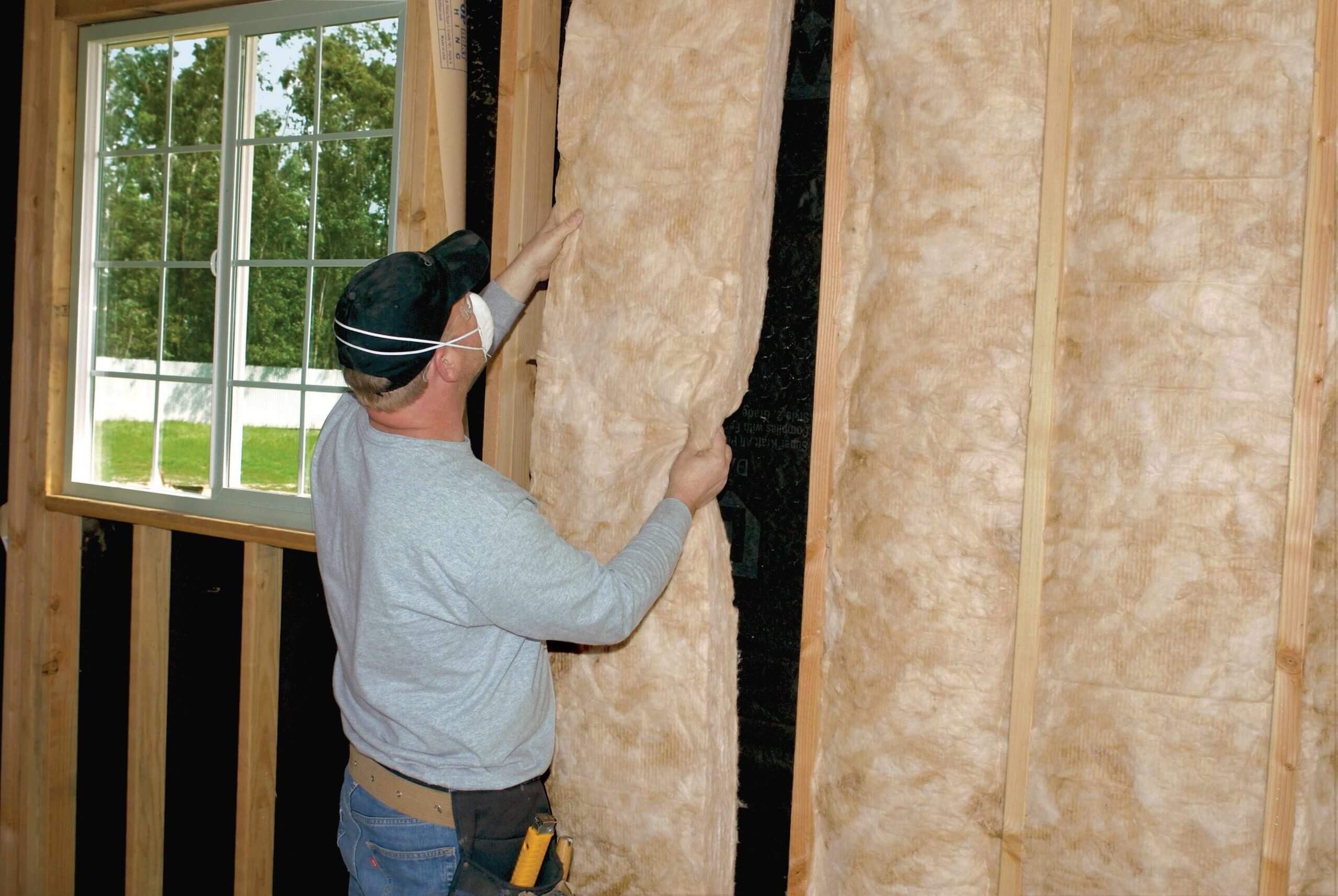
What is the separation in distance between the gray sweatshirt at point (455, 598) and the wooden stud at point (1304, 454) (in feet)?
3.15

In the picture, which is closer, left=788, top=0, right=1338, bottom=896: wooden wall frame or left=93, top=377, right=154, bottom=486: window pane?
left=788, top=0, right=1338, bottom=896: wooden wall frame

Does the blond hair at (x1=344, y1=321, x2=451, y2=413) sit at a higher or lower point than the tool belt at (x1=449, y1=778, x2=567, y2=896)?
higher

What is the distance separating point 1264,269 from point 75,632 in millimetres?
3007

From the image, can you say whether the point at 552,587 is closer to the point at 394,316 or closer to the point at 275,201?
the point at 394,316

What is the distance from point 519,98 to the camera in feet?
6.60

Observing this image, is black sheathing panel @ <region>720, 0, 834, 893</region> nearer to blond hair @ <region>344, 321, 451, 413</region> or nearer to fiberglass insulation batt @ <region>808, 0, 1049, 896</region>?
fiberglass insulation batt @ <region>808, 0, 1049, 896</region>

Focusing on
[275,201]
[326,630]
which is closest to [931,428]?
[326,630]

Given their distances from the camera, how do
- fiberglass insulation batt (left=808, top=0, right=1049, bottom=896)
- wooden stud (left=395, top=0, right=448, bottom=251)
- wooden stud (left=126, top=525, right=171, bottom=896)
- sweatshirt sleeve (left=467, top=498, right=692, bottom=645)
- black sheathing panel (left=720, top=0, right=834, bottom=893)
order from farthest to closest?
wooden stud (left=126, top=525, right=171, bottom=896), wooden stud (left=395, top=0, right=448, bottom=251), black sheathing panel (left=720, top=0, right=834, bottom=893), fiberglass insulation batt (left=808, top=0, right=1049, bottom=896), sweatshirt sleeve (left=467, top=498, right=692, bottom=645)

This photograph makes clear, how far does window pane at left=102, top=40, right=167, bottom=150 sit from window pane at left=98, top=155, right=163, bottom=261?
0.19 ft

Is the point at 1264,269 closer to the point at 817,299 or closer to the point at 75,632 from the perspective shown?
the point at 817,299

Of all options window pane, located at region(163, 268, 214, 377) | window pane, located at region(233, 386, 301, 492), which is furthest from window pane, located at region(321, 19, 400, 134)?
window pane, located at region(233, 386, 301, 492)

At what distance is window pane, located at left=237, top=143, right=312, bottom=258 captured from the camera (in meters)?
2.51

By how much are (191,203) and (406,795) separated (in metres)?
1.85

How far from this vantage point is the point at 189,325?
106 inches
